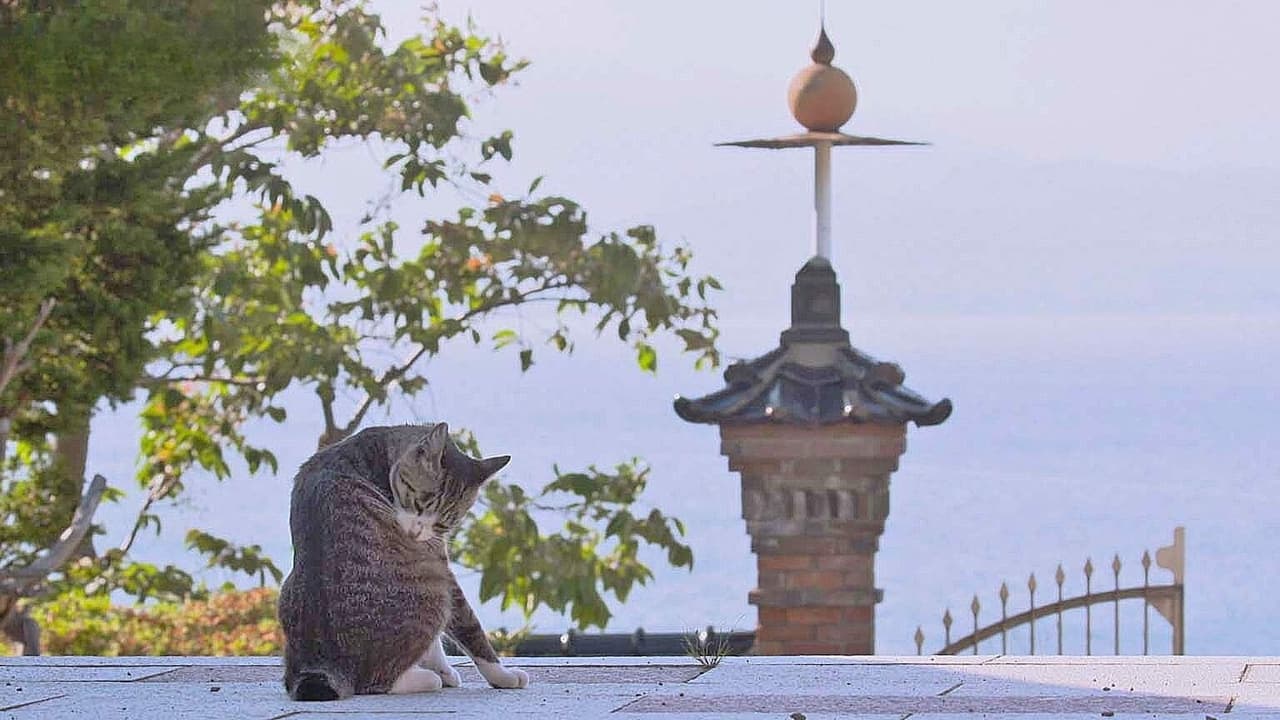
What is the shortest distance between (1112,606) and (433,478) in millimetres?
6728

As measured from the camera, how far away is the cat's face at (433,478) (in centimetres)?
555

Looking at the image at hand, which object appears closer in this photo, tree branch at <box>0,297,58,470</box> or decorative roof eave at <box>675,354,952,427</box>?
tree branch at <box>0,297,58,470</box>

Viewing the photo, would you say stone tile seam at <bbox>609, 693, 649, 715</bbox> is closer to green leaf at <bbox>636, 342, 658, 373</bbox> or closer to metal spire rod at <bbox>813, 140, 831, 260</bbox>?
metal spire rod at <bbox>813, 140, 831, 260</bbox>

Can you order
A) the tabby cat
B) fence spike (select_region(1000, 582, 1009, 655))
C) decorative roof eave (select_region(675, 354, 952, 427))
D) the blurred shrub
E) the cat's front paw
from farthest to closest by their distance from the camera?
the blurred shrub → decorative roof eave (select_region(675, 354, 952, 427)) → fence spike (select_region(1000, 582, 1009, 655)) → the cat's front paw → the tabby cat

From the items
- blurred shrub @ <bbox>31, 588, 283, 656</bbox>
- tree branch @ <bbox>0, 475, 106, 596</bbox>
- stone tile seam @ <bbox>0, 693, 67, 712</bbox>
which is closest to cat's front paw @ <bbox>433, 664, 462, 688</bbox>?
stone tile seam @ <bbox>0, 693, 67, 712</bbox>

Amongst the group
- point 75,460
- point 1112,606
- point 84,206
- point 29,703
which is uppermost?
point 84,206

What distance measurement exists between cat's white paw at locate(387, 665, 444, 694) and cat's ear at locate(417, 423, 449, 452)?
2.20 ft

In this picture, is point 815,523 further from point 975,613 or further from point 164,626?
point 164,626

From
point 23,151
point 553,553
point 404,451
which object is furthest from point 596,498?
point 404,451

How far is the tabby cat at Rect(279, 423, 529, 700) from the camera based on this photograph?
217 inches

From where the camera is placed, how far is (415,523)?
5.56 metres

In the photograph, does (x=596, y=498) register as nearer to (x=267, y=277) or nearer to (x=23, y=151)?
(x=267, y=277)

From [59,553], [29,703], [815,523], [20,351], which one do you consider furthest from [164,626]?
[29,703]

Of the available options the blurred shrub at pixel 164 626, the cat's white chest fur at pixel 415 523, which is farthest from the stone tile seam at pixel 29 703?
the blurred shrub at pixel 164 626
